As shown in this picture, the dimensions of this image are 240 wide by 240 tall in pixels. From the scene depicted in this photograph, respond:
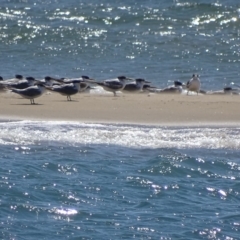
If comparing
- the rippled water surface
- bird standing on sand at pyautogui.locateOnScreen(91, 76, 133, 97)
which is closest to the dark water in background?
bird standing on sand at pyautogui.locateOnScreen(91, 76, 133, 97)

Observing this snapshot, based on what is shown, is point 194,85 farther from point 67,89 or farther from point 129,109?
point 129,109

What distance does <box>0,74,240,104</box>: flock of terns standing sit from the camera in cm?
1506

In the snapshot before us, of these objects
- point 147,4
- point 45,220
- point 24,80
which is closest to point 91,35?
point 147,4

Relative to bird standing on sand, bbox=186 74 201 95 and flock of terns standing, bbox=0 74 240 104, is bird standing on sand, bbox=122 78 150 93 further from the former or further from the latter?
bird standing on sand, bbox=186 74 201 95

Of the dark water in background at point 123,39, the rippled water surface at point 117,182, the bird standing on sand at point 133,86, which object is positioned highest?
the dark water in background at point 123,39

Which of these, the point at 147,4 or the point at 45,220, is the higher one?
the point at 147,4

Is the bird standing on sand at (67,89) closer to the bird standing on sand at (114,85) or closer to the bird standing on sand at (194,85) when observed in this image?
the bird standing on sand at (114,85)

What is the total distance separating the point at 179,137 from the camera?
1142 cm

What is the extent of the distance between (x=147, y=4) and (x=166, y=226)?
23851 millimetres

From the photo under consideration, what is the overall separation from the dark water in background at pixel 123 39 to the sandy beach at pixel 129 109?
11.0 feet

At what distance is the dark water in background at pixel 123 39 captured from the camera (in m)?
21.5

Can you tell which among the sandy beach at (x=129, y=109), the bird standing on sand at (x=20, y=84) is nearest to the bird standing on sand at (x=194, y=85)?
the sandy beach at (x=129, y=109)

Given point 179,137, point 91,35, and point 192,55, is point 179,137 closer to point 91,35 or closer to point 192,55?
point 192,55

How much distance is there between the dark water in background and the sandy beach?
3.34m
